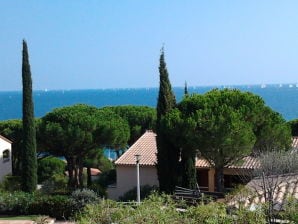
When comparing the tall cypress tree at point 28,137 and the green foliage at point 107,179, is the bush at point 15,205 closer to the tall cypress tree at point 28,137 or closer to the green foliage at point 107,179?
the tall cypress tree at point 28,137

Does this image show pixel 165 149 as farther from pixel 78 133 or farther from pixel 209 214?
pixel 209 214

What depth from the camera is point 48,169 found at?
34.6m

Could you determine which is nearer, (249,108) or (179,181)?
(249,108)

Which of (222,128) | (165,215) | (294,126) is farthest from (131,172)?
(165,215)

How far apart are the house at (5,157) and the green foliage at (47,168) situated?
2640 mm

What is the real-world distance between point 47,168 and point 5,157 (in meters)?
3.54

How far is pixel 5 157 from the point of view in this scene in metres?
32.1

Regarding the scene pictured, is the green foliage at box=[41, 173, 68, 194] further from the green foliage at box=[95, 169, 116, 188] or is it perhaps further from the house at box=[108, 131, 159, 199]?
the house at box=[108, 131, 159, 199]

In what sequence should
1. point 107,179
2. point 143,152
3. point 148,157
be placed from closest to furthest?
1. point 148,157
2. point 143,152
3. point 107,179

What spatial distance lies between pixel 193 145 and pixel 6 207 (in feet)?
27.4

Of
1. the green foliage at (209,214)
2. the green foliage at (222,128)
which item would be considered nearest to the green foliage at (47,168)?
the green foliage at (222,128)

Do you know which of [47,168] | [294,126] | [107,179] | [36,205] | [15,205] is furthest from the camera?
[47,168]

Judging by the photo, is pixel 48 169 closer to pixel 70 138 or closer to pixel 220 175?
pixel 70 138

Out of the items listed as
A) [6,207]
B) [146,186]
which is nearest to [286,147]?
[146,186]
